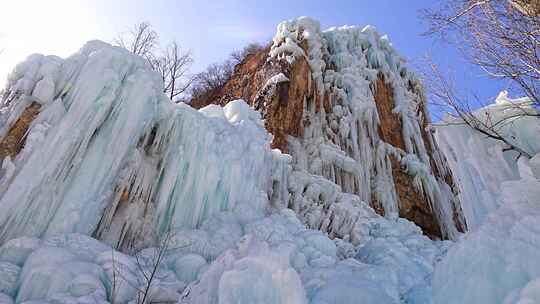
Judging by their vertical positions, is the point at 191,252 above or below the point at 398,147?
below

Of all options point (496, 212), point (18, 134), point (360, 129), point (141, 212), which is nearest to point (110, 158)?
point (141, 212)

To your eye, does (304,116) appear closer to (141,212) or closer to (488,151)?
(141,212)

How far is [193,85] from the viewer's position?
1959cm

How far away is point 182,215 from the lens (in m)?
5.56

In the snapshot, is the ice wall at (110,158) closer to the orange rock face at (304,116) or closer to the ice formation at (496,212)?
the ice formation at (496,212)

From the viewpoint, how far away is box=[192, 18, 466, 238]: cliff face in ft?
40.2

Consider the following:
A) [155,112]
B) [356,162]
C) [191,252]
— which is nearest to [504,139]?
[191,252]

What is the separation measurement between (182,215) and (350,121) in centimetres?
970

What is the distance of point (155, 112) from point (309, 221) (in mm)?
4469

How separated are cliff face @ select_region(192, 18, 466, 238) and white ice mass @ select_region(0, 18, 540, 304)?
14.9 feet

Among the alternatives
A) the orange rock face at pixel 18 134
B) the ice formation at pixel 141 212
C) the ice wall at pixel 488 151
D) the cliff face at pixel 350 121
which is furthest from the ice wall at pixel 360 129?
the orange rock face at pixel 18 134

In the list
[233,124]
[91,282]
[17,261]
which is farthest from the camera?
[233,124]

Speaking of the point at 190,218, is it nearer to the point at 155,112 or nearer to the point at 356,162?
the point at 155,112

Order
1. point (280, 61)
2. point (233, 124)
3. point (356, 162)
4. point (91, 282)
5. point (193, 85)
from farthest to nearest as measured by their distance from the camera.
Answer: point (193, 85) < point (280, 61) < point (356, 162) < point (233, 124) < point (91, 282)
